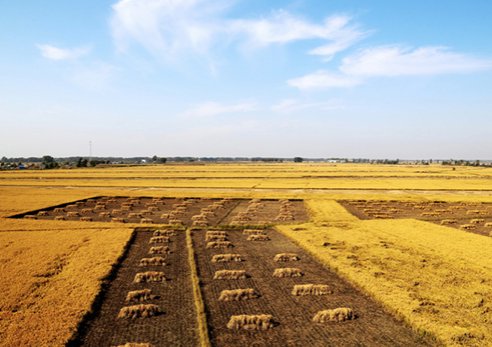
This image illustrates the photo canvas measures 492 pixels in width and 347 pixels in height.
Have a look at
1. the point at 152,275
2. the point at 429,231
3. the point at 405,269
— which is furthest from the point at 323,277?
the point at 429,231

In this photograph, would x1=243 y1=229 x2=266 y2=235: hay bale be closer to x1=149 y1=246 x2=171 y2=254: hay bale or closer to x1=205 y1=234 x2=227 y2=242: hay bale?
x1=205 y1=234 x2=227 y2=242: hay bale

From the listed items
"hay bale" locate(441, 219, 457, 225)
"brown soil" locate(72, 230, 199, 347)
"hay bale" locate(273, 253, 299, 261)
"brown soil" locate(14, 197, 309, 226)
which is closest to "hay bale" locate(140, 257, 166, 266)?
"brown soil" locate(72, 230, 199, 347)

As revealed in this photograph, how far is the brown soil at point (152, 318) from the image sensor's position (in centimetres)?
1570

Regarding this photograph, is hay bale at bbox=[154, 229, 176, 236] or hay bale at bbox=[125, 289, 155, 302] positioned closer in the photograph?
hay bale at bbox=[125, 289, 155, 302]

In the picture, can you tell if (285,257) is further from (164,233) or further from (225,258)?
(164,233)

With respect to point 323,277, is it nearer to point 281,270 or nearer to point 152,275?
point 281,270

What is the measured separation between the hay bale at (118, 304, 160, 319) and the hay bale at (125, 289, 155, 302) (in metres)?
1.96

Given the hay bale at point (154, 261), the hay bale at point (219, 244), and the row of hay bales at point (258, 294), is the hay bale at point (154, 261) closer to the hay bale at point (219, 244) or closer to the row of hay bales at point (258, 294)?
the row of hay bales at point (258, 294)

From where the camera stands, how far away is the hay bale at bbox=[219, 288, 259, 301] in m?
20.3

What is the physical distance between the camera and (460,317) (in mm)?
17469

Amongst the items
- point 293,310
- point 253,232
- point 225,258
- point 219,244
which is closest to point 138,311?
point 293,310

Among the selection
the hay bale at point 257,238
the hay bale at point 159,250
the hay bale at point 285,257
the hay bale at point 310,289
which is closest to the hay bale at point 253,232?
the hay bale at point 257,238

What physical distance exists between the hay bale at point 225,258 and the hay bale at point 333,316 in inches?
456

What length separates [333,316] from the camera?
17.9 m
